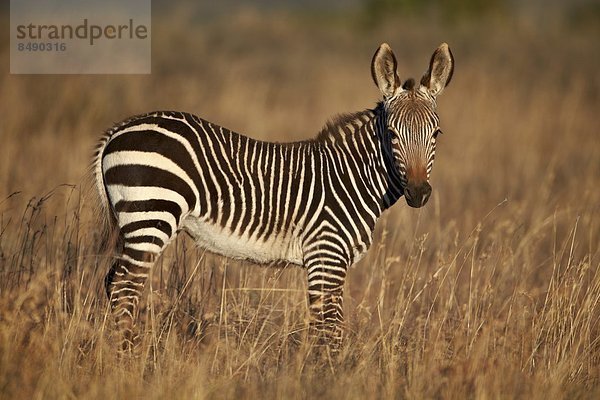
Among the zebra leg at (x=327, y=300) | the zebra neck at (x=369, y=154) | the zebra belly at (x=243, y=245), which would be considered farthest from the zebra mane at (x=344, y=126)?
the zebra leg at (x=327, y=300)

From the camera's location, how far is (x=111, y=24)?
16062 millimetres

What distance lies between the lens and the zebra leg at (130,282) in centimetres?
550

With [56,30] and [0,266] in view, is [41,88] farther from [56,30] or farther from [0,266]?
[0,266]

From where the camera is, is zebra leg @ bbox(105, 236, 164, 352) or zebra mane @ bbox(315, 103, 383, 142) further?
zebra mane @ bbox(315, 103, 383, 142)

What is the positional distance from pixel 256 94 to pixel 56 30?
376 cm

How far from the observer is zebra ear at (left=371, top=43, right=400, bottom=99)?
19.8ft

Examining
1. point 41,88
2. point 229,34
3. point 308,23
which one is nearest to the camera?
point 41,88

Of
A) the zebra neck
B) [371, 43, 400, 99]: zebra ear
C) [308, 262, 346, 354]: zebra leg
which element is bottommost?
[308, 262, 346, 354]: zebra leg

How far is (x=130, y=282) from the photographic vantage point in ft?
18.2

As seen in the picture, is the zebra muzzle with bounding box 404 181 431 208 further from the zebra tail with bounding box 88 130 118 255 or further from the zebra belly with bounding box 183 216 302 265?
the zebra tail with bounding box 88 130 118 255

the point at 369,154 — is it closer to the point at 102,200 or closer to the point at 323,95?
the point at 102,200

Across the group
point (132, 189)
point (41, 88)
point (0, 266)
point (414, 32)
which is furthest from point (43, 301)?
point (414, 32)

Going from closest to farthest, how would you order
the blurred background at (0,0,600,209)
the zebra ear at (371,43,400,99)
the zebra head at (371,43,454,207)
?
the zebra head at (371,43,454,207) → the zebra ear at (371,43,400,99) → the blurred background at (0,0,600,209)

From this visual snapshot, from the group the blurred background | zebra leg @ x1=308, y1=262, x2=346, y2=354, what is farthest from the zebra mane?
the blurred background
